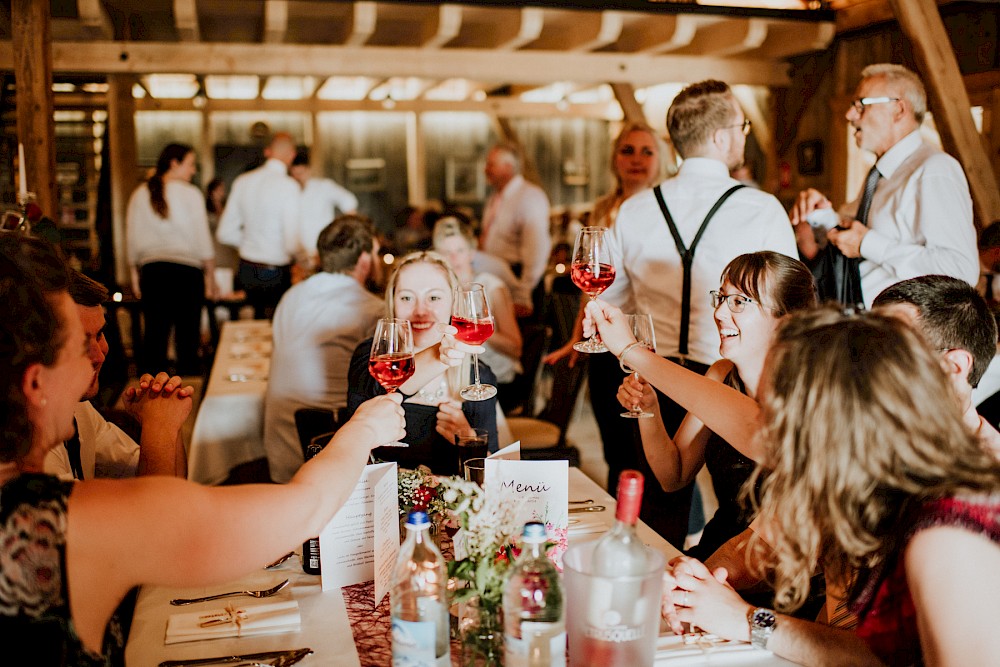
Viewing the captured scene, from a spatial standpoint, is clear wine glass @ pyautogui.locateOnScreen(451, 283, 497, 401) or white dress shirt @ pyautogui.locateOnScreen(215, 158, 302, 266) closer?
clear wine glass @ pyautogui.locateOnScreen(451, 283, 497, 401)

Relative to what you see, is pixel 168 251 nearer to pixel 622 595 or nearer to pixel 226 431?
pixel 226 431

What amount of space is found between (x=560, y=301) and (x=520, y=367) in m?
1.49

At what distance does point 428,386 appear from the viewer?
2.58 metres

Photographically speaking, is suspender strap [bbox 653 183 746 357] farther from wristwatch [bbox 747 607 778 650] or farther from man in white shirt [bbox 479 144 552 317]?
man in white shirt [bbox 479 144 552 317]

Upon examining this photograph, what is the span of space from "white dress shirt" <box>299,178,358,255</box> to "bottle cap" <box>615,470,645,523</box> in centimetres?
589

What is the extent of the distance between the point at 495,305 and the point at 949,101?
8.32 feet

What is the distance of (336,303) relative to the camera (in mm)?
3449

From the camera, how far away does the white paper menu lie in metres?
1.57

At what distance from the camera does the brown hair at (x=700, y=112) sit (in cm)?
287

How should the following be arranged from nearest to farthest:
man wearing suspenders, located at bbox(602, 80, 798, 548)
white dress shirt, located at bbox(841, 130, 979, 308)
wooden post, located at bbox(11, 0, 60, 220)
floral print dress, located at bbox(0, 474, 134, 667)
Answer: floral print dress, located at bbox(0, 474, 134, 667) < man wearing suspenders, located at bbox(602, 80, 798, 548) < white dress shirt, located at bbox(841, 130, 979, 308) < wooden post, located at bbox(11, 0, 60, 220)

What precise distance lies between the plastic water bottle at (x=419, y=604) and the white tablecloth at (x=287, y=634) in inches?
8.4

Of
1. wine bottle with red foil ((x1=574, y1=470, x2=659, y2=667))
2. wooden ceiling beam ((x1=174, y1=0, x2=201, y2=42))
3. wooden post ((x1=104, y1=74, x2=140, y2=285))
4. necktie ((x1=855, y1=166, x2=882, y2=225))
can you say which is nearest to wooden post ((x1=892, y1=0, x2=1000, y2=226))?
necktie ((x1=855, y1=166, x2=882, y2=225))

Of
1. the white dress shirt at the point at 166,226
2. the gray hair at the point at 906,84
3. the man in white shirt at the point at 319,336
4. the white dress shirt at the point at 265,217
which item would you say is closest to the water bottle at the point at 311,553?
the man in white shirt at the point at 319,336

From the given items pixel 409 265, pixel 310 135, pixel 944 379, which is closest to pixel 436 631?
pixel 944 379
